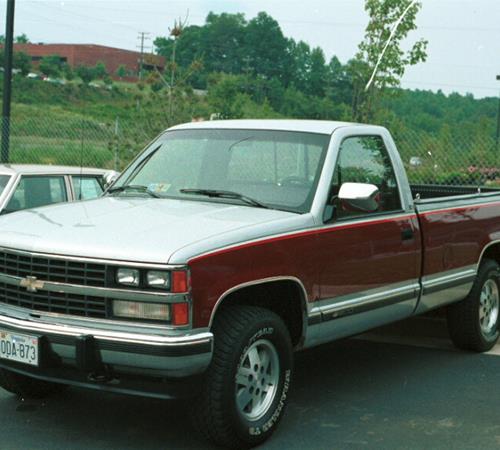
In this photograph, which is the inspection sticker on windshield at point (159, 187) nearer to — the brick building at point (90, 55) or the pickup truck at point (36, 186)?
the pickup truck at point (36, 186)

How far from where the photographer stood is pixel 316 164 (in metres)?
5.96

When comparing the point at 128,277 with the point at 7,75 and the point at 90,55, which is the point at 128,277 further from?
the point at 90,55

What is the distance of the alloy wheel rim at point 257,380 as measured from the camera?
5082 millimetres

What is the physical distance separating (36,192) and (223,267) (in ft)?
16.5

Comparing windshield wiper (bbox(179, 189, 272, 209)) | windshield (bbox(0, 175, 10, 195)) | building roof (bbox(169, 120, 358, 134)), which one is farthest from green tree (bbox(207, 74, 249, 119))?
windshield wiper (bbox(179, 189, 272, 209))

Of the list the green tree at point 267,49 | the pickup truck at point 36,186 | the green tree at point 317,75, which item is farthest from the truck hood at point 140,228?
the green tree at point 267,49

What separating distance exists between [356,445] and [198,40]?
7815 centimetres

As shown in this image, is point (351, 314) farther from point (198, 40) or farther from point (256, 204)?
point (198, 40)

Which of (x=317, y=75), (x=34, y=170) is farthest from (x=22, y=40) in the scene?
(x=34, y=170)

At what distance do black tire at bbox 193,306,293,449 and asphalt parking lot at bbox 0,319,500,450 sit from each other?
0.22 metres

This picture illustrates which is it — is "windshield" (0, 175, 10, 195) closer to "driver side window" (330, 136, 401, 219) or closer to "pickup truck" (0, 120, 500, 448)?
"pickup truck" (0, 120, 500, 448)

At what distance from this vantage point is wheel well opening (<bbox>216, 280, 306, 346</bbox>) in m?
5.25

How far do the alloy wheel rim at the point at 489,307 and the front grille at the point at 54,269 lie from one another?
4.11 m

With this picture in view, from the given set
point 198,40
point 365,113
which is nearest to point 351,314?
point 365,113
